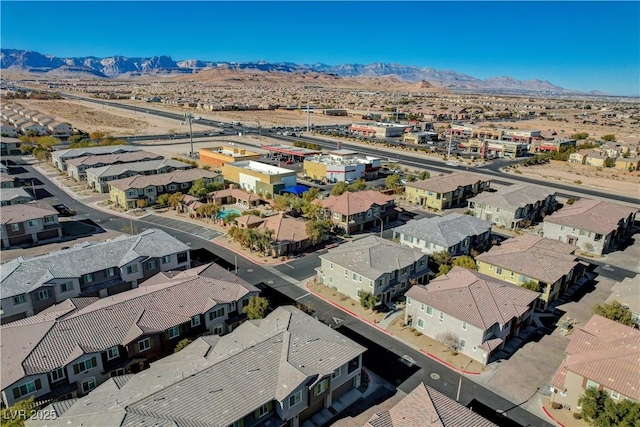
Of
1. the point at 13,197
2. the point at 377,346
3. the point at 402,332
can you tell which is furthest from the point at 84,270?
the point at 13,197

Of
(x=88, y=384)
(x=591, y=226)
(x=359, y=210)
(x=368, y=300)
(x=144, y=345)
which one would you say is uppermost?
(x=359, y=210)

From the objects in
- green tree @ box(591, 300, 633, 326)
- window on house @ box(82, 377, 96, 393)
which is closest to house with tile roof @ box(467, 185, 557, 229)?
green tree @ box(591, 300, 633, 326)

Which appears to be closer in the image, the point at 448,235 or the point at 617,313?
the point at 617,313

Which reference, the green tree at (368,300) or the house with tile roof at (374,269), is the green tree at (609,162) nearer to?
the house with tile roof at (374,269)

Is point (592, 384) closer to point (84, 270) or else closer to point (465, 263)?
point (465, 263)

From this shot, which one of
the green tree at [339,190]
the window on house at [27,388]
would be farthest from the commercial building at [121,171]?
the window on house at [27,388]

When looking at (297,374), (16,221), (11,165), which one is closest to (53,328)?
(297,374)

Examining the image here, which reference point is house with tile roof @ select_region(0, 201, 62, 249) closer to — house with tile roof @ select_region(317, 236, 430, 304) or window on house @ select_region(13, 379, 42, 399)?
window on house @ select_region(13, 379, 42, 399)
